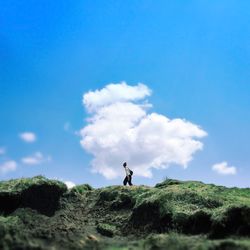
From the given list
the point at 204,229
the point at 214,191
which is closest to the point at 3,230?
the point at 204,229

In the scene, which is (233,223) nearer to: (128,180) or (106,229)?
(106,229)

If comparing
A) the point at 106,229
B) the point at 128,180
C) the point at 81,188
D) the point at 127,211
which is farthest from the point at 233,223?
the point at 128,180

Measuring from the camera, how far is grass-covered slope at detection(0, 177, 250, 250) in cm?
2753

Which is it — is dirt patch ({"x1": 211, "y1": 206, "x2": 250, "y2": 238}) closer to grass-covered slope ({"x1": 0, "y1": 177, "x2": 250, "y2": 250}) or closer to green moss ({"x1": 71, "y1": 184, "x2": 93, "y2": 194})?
grass-covered slope ({"x1": 0, "y1": 177, "x2": 250, "y2": 250})

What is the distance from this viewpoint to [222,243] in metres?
20.5

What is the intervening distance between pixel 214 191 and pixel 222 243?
63.4 feet

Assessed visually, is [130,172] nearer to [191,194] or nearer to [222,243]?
[191,194]

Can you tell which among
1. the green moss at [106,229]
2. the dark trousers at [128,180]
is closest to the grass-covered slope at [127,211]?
the green moss at [106,229]

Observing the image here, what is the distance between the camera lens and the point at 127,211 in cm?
3691

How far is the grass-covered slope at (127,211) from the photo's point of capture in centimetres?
2753

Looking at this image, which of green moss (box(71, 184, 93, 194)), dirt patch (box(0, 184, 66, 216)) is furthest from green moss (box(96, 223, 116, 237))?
green moss (box(71, 184, 93, 194))

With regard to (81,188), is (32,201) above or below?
below

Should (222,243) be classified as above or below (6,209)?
below

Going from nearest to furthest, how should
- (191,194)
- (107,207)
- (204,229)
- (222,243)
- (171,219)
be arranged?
1. (222,243)
2. (204,229)
3. (171,219)
4. (191,194)
5. (107,207)
